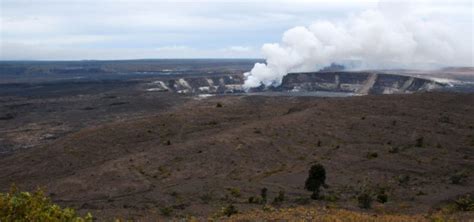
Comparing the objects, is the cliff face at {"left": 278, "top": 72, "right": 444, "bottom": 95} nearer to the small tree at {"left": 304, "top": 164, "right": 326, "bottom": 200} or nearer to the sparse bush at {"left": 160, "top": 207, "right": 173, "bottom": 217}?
the small tree at {"left": 304, "top": 164, "right": 326, "bottom": 200}

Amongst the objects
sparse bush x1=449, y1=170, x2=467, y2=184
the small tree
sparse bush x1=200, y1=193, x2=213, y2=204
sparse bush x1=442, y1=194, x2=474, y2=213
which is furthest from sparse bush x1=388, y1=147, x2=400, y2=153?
sparse bush x1=200, y1=193, x2=213, y2=204

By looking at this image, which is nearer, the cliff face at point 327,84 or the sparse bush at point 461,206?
the sparse bush at point 461,206

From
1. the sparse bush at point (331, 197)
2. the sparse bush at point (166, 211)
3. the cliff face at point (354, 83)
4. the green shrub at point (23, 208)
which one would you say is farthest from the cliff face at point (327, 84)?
the green shrub at point (23, 208)

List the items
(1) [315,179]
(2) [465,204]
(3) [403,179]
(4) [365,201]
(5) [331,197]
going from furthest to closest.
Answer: (3) [403,179], (1) [315,179], (5) [331,197], (4) [365,201], (2) [465,204]

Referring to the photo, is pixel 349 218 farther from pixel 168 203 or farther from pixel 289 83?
pixel 289 83

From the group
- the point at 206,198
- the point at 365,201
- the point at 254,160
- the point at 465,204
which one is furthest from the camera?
the point at 254,160

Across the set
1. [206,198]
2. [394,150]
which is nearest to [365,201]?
[206,198]

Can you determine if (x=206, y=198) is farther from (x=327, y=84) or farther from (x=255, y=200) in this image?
(x=327, y=84)

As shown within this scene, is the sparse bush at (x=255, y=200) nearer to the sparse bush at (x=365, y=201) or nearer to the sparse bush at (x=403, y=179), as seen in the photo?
the sparse bush at (x=365, y=201)

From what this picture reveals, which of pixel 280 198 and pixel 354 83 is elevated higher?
pixel 280 198
